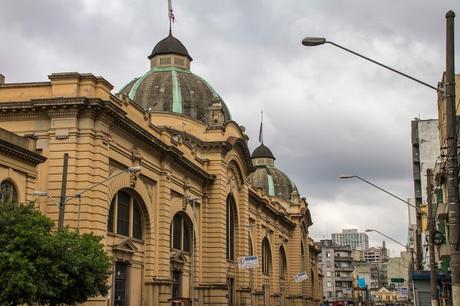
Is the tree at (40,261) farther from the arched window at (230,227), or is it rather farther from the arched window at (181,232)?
the arched window at (230,227)

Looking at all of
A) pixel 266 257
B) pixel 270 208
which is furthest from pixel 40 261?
pixel 266 257

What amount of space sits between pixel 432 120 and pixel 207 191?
4602 cm

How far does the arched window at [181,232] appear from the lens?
46116 millimetres

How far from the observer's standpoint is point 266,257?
2958 inches

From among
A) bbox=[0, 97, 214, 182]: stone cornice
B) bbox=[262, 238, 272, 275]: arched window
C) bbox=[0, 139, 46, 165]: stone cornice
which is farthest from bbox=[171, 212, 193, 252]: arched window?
bbox=[262, 238, 272, 275]: arched window

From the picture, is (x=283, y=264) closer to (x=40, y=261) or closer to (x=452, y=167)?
(x=40, y=261)

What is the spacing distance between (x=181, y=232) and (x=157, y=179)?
6880 millimetres

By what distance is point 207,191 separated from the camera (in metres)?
52.2

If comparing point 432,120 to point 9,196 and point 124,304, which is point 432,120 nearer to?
point 124,304

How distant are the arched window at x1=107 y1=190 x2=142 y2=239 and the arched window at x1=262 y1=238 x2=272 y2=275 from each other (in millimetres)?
34068

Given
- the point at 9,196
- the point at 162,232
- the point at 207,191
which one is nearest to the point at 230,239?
the point at 207,191

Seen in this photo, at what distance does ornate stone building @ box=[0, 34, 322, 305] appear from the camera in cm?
3316

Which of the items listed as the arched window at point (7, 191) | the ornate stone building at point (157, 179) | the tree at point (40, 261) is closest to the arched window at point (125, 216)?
the ornate stone building at point (157, 179)

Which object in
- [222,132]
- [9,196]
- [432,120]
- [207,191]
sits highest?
[432,120]
